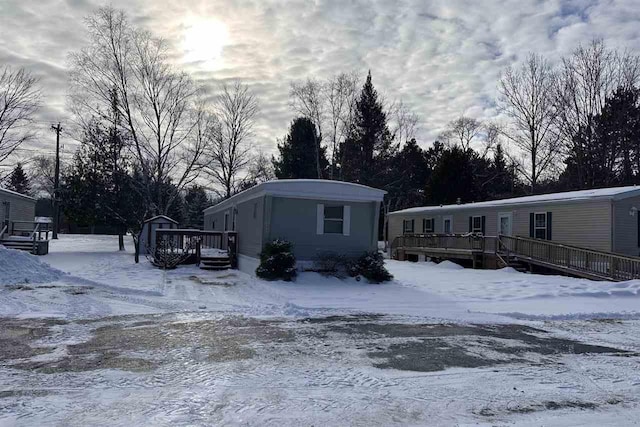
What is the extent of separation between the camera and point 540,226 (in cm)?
2066

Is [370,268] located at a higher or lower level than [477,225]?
lower

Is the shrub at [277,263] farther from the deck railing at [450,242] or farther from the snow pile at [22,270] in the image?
the deck railing at [450,242]

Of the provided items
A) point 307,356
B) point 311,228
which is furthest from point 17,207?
point 307,356

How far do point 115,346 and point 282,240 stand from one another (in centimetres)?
843

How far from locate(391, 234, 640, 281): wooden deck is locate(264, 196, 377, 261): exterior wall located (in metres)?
7.10

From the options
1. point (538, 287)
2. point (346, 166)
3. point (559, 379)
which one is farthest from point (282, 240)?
point (346, 166)

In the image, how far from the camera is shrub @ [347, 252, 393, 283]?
14758 mm

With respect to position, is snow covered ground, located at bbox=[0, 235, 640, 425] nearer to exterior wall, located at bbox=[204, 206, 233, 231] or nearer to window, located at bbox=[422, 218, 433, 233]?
exterior wall, located at bbox=[204, 206, 233, 231]

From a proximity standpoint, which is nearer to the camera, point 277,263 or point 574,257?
point 277,263

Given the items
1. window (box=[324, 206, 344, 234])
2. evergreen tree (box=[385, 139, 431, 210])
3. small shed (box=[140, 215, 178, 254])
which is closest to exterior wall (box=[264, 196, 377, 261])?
window (box=[324, 206, 344, 234])

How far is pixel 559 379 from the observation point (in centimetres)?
557

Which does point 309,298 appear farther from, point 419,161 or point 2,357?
point 419,161

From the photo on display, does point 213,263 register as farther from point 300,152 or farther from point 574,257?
point 300,152

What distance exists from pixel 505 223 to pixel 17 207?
2761cm
